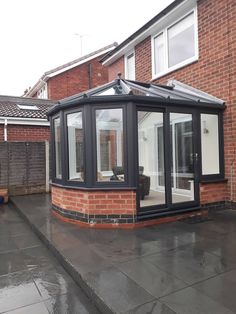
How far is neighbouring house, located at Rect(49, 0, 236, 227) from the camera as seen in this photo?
4902 mm

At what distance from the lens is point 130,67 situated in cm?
974

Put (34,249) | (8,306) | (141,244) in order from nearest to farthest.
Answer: (8,306)
(141,244)
(34,249)

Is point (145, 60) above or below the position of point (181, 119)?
above

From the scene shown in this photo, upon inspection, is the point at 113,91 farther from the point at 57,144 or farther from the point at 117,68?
the point at 117,68

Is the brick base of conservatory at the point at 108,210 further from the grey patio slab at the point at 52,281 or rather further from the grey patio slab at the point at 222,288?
the grey patio slab at the point at 222,288

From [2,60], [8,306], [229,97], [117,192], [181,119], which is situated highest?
[2,60]

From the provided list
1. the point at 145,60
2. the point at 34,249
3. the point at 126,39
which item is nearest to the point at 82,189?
the point at 34,249

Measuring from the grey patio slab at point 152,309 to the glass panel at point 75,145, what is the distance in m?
2.96

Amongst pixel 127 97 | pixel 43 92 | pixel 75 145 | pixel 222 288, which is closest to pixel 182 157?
pixel 127 97

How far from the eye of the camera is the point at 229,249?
3.69 m

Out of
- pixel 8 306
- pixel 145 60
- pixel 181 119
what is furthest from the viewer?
pixel 145 60

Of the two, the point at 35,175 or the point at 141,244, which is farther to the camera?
the point at 35,175

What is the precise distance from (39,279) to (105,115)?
112 inches

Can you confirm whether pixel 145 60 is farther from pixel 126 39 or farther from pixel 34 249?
pixel 34 249
